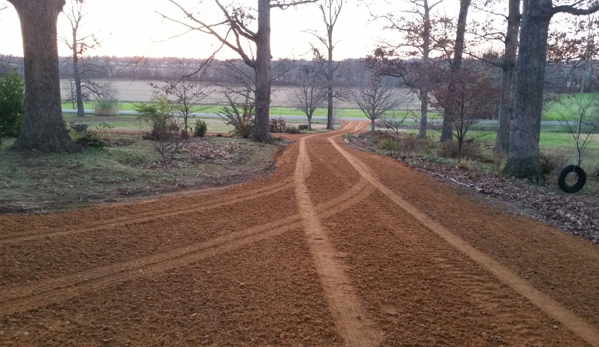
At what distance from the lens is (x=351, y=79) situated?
211 ft

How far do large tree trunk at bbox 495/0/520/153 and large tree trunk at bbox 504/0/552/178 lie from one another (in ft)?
22.0

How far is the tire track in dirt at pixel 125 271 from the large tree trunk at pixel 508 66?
15.3m

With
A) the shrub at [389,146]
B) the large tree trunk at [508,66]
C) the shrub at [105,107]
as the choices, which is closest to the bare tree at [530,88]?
the large tree trunk at [508,66]

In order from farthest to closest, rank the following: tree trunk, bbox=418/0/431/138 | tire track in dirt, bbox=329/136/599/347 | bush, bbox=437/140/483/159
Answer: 1. tree trunk, bbox=418/0/431/138
2. bush, bbox=437/140/483/159
3. tire track in dirt, bbox=329/136/599/347

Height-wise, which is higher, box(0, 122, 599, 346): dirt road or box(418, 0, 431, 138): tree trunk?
box(418, 0, 431, 138): tree trunk

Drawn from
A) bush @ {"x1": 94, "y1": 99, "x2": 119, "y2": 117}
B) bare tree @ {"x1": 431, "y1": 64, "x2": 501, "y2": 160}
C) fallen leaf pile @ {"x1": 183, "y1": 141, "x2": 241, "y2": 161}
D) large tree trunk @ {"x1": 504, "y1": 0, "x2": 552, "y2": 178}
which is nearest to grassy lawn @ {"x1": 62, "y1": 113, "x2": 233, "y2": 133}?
bush @ {"x1": 94, "y1": 99, "x2": 119, "y2": 117}

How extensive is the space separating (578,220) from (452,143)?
1092 centimetres

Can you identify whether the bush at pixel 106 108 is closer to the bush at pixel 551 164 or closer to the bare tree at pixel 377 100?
the bare tree at pixel 377 100

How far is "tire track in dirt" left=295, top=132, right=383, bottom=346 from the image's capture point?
3672 millimetres

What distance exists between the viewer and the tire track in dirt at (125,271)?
4.06 metres

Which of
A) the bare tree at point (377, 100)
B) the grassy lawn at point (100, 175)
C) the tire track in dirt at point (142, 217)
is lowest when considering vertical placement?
the tire track in dirt at point (142, 217)

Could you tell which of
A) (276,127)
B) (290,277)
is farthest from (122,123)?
(290,277)

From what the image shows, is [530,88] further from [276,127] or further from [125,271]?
[276,127]

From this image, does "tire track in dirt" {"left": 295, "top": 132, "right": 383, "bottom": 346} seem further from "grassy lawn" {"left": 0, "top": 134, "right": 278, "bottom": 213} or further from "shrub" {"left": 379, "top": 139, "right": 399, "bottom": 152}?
"shrub" {"left": 379, "top": 139, "right": 399, "bottom": 152}
